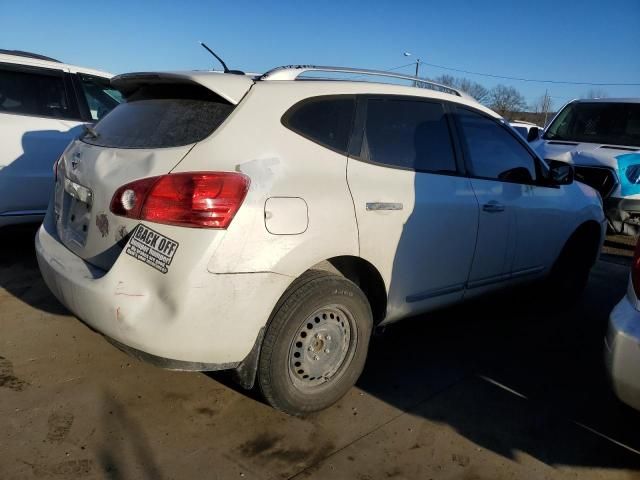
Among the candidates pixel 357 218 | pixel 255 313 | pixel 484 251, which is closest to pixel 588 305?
pixel 484 251

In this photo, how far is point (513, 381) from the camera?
10.9 feet

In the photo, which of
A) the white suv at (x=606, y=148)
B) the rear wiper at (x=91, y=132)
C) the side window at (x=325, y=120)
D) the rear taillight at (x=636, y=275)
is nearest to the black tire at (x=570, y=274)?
the white suv at (x=606, y=148)

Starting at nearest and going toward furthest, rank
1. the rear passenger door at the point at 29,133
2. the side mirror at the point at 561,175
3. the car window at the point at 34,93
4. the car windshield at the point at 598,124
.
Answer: the side mirror at the point at 561,175 < the rear passenger door at the point at 29,133 < the car window at the point at 34,93 < the car windshield at the point at 598,124

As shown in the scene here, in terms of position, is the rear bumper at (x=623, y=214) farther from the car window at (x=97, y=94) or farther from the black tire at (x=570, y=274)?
the car window at (x=97, y=94)

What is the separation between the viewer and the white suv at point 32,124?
4574 millimetres

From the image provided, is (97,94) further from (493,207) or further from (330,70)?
(493,207)

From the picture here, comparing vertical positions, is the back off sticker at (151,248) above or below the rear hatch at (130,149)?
below

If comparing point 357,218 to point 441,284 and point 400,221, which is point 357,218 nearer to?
point 400,221

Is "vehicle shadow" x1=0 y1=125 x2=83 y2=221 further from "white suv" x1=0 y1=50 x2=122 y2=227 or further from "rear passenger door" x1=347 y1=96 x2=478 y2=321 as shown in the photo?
"rear passenger door" x1=347 y1=96 x2=478 y2=321

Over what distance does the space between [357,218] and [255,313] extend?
2.37 feet

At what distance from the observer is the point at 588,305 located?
4.86m

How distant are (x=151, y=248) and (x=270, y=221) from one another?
1.73 ft

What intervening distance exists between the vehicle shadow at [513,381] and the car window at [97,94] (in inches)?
145

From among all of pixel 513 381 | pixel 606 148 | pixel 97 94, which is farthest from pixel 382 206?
pixel 606 148
